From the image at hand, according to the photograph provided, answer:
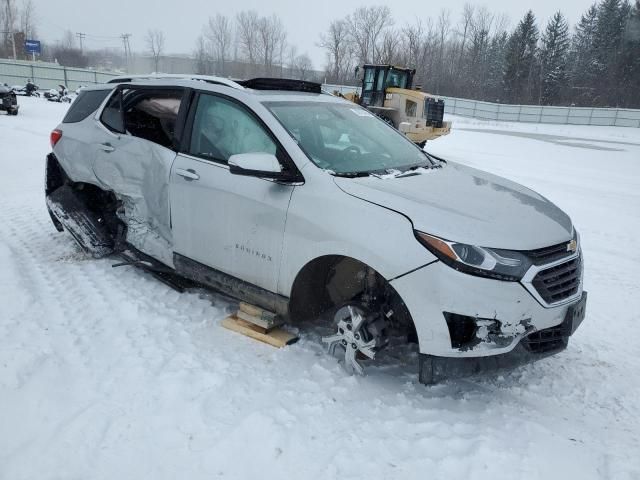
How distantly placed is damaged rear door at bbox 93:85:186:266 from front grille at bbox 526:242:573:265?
2.80m

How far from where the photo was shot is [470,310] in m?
2.56

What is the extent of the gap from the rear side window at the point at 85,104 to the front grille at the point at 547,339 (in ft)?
14.4

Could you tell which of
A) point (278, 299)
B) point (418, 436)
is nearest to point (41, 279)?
point (278, 299)

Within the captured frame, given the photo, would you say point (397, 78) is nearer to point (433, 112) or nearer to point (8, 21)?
point (433, 112)

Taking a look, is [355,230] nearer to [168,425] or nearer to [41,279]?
[168,425]

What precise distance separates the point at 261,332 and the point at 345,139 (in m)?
1.66

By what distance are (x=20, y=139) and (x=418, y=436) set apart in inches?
548

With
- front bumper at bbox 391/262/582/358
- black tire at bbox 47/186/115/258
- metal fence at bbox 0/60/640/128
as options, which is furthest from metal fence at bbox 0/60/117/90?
front bumper at bbox 391/262/582/358

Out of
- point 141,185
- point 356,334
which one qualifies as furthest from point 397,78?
point 356,334

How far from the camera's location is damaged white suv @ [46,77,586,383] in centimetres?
264

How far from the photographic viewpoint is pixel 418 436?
2.67 meters

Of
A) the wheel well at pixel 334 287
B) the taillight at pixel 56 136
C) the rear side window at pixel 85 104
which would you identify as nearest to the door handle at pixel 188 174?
the wheel well at pixel 334 287

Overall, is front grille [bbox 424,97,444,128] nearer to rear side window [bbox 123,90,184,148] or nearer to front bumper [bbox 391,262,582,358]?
rear side window [bbox 123,90,184,148]

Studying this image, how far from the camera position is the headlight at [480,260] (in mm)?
2562
